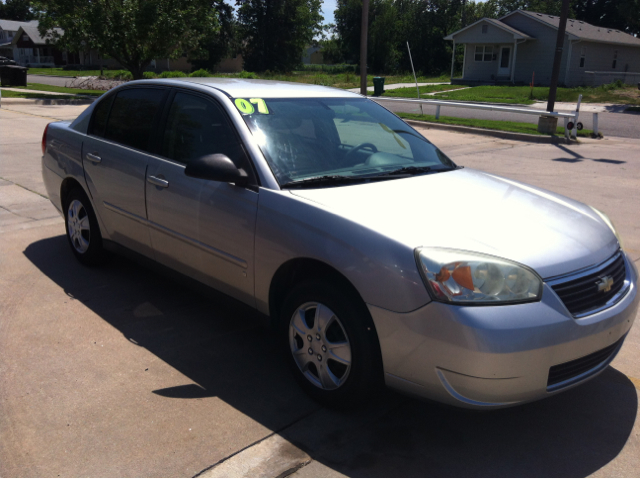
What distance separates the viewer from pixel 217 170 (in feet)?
11.4

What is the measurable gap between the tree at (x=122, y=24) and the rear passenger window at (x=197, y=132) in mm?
21274

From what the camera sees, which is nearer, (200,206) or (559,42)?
(200,206)

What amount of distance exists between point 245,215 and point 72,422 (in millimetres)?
1452

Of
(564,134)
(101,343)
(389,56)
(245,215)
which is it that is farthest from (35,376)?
(389,56)

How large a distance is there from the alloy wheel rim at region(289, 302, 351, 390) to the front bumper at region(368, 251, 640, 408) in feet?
0.95

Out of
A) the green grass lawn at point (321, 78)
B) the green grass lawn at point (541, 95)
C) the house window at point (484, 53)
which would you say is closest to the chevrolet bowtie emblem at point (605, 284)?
the green grass lawn at point (541, 95)

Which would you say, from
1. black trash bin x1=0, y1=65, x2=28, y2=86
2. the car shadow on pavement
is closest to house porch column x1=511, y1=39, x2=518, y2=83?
black trash bin x1=0, y1=65, x2=28, y2=86

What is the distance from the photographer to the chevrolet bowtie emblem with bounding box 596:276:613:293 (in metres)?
3.01

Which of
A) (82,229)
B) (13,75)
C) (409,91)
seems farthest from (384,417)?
(13,75)

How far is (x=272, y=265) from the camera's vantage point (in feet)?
11.2

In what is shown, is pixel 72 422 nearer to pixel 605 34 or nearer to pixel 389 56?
pixel 605 34

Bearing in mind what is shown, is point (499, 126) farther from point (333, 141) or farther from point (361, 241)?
point (361, 241)

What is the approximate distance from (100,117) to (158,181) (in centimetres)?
135

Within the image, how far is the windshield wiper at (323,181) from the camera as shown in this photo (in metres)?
3.50
